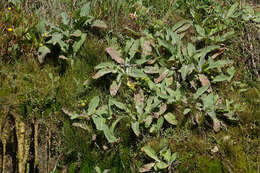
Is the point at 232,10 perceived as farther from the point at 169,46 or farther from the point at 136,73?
the point at 136,73

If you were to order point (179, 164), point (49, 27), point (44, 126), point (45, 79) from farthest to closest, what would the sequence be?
point (49, 27)
point (45, 79)
point (44, 126)
point (179, 164)

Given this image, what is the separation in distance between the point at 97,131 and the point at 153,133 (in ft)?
1.66

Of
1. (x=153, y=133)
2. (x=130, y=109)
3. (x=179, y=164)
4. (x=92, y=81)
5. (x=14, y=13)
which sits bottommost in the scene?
(x=179, y=164)

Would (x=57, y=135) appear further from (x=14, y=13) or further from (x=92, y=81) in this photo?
(x=14, y=13)

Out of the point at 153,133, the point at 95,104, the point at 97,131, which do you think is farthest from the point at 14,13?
the point at 153,133

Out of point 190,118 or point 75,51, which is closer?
point 190,118

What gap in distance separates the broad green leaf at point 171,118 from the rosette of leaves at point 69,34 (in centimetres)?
114

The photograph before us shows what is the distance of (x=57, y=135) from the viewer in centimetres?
267

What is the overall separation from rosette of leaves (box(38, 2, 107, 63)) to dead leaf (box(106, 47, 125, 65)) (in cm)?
30

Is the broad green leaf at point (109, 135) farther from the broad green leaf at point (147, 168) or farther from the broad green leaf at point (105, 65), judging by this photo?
the broad green leaf at point (105, 65)

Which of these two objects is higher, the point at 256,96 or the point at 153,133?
the point at 256,96

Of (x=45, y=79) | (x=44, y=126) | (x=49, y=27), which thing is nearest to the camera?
(x=44, y=126)

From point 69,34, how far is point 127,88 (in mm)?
847

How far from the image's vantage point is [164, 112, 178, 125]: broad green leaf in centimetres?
268
